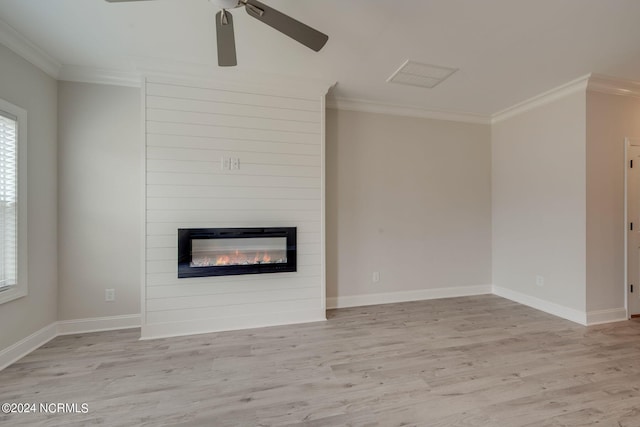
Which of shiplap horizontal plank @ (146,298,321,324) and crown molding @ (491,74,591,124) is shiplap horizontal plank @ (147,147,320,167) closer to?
shiplap horizontal plank @ (146,298,321,324)

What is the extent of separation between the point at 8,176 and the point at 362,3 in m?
3.24

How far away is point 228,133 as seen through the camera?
2986 millimetres

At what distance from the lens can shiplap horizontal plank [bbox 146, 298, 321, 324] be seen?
2824 mm

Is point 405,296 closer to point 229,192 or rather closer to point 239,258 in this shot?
point 239,258

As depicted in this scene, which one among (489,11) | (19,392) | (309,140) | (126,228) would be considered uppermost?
(489,11)

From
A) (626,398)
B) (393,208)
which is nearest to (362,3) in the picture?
(393,208)

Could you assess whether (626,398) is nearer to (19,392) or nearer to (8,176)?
(19,392)

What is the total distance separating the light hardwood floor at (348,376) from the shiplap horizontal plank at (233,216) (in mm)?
1222

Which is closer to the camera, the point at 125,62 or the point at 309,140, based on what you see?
the point at 125,62

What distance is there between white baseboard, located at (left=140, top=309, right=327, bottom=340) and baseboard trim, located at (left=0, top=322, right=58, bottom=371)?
90 cm

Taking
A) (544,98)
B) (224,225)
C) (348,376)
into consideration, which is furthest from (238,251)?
(544,98)

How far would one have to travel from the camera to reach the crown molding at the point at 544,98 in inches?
121

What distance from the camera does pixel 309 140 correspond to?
321 cm

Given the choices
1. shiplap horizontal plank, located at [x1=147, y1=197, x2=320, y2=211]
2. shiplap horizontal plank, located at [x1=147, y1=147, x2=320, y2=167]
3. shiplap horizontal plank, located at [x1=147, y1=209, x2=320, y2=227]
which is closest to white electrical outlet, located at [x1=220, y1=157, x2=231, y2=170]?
shiplap horizontal plank, located at [x1=147, y1=147, x2=320, y2=167]
